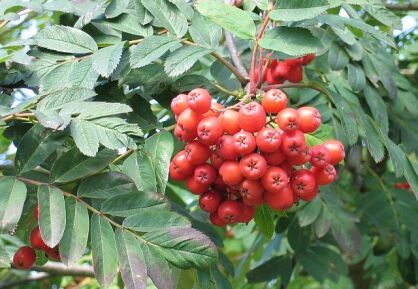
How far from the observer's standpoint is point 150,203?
1402 mm

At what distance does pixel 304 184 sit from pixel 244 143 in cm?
17

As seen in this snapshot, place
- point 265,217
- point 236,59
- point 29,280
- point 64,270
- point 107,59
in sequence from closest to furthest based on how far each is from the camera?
point 107,59, point 265,217, point 236,59, point 64,270, point 29,280

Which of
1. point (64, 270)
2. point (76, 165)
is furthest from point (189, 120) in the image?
point (64, 270)

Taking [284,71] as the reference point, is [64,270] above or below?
below

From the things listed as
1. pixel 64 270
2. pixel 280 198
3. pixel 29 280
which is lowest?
pixel 29 280

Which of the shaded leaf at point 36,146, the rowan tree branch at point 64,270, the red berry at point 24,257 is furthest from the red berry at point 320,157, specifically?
the rowan tree branch at point 64,270

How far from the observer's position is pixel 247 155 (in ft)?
4.52

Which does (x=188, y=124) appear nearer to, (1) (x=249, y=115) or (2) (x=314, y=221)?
(1) (x=249, y=115)

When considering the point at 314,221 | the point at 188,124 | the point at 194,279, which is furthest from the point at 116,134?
the point at 314,221

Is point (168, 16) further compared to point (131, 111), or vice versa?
point (168, 16)

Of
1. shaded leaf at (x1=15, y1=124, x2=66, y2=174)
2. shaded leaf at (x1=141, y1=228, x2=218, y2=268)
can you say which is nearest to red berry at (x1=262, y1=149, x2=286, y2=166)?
shaded leaf at (x1=141, y1=228, x2=218, y2=268)

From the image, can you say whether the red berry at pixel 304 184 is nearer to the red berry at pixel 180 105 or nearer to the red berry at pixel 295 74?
the red berry at pixel 180 105

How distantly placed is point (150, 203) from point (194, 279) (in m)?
0.24

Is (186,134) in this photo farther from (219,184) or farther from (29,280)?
(29,280)
